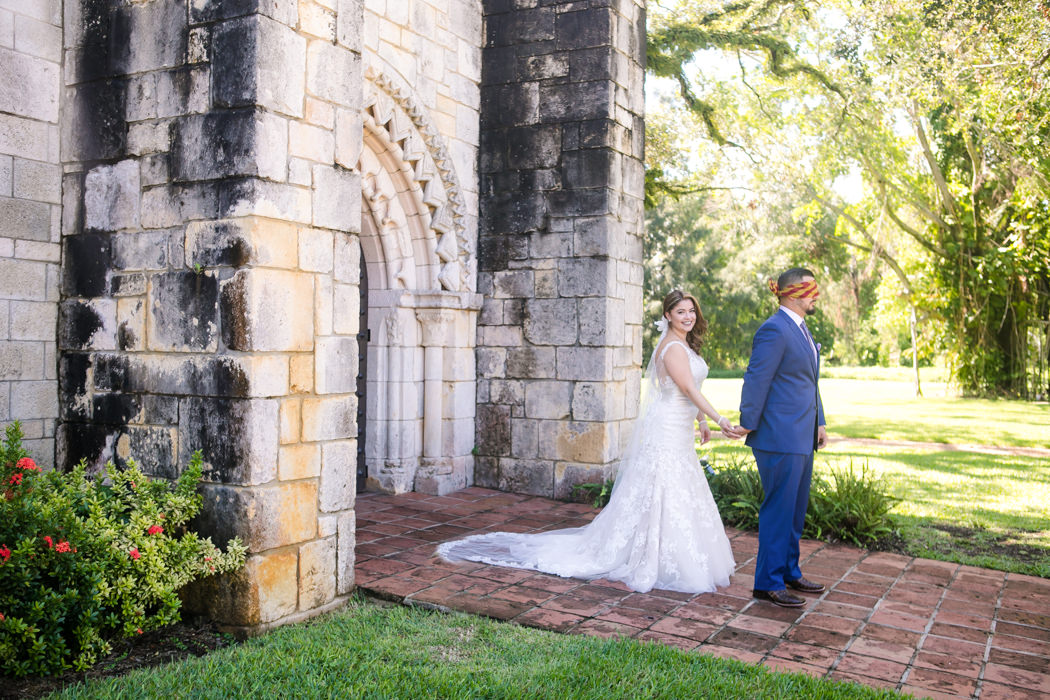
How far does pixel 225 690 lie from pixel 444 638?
107 cm

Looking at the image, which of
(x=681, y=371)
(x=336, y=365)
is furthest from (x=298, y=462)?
(x=681, y=371)

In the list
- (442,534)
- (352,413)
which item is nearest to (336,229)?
(352,413)

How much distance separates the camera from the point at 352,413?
14.7ft

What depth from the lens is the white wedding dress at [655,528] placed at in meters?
5.04

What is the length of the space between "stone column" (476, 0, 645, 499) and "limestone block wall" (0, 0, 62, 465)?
4.16 m

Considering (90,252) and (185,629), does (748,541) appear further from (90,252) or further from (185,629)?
(90,252)

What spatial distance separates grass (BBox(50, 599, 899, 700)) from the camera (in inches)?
130

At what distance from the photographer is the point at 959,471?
9.83 metres

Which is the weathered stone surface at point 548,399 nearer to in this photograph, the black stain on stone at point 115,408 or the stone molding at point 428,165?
the stone molding at point 428,165

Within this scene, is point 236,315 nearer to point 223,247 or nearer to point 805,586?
point 223,247

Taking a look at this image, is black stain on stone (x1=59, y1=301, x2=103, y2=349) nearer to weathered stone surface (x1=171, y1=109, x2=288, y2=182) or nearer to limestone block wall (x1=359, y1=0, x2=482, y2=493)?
weathered stone surface (x1=171, y1=109, x2=288, y2=182)

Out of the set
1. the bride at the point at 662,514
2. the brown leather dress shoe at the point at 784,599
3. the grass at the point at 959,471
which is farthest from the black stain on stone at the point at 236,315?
the grass at the point at 959,471

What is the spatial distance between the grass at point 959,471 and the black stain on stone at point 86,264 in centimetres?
554

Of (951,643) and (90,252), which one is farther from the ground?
(90,252)
